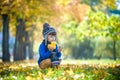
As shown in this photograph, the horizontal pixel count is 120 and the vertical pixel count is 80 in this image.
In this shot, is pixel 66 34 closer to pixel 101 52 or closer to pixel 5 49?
pixel 101 52

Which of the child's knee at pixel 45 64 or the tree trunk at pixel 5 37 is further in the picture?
the tree trunk at pixel 5 37

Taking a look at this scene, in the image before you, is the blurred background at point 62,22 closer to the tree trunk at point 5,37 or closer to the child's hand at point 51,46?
the tree trunk at point 5,37

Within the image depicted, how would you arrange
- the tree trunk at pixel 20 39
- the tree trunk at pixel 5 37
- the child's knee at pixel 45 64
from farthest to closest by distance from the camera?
the tree trunk at pixel 20 39 → the tree trunk at pixel 5 37 → the child's knee at pixel 45 64

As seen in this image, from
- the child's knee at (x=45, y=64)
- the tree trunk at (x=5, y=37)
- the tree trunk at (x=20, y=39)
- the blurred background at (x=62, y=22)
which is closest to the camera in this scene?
the child's knee at (x=45, y=64)

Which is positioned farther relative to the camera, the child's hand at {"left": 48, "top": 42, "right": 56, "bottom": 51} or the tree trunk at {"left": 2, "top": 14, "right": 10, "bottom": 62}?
the tree trunk at {"left": 2, "top": 14, "right": 10, "bottom": 62}

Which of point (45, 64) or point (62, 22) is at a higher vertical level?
point (62, 22)

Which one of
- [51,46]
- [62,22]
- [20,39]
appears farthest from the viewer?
[62,22]

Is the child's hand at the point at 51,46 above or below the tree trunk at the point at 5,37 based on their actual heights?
below

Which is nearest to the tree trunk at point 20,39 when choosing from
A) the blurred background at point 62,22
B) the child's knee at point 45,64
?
the blurred background at point 62,22

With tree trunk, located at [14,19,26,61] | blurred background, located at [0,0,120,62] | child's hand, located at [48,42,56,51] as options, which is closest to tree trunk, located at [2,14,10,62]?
blurred background, located at [0,0,120,62]

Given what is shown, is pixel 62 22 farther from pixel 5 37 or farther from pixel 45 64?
pixel 45 64

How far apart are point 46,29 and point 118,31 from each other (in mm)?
16423

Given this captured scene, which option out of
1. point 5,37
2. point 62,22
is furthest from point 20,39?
point 62,22

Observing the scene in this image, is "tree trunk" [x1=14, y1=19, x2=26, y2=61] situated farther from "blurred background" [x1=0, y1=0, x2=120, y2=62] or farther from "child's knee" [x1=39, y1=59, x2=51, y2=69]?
"child's knee" [x1=39, y1=59, x2=51, y2=69]
